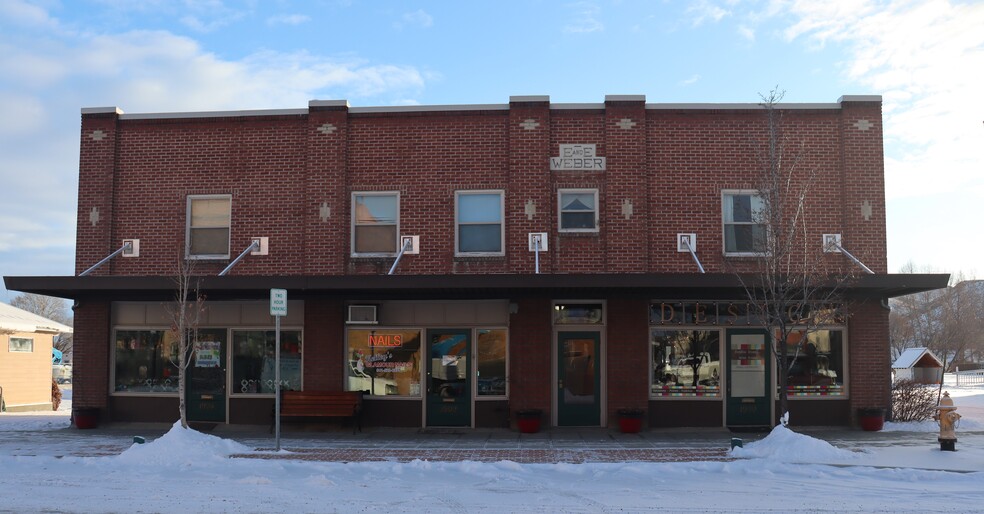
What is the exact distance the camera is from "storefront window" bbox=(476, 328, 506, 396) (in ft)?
60.4

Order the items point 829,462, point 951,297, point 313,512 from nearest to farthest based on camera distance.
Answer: point 313,512
point 829,462
point 951,297

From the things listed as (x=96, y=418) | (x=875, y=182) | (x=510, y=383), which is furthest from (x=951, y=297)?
(x=96, y=418)

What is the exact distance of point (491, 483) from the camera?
11656 millimetres

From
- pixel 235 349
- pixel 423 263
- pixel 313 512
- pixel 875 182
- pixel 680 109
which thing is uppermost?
pixel 680 109

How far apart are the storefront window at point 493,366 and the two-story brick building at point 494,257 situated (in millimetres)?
43

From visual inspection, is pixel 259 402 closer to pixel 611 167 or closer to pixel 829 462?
pixel 611 167

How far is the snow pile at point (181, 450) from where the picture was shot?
13383mm

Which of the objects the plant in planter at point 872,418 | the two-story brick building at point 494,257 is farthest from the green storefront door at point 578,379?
the plant in planter at point 872,418

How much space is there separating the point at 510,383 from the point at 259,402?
18.1ft

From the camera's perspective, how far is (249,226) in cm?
1902

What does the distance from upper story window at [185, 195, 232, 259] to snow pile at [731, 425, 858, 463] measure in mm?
11820

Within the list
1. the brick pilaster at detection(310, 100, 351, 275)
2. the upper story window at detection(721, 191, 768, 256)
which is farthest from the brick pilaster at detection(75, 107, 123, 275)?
the upper story window at detection(721, 191, 768, 256)

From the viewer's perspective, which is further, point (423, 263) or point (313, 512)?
point (423, 263)

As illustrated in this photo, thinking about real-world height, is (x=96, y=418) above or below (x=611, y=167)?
below
